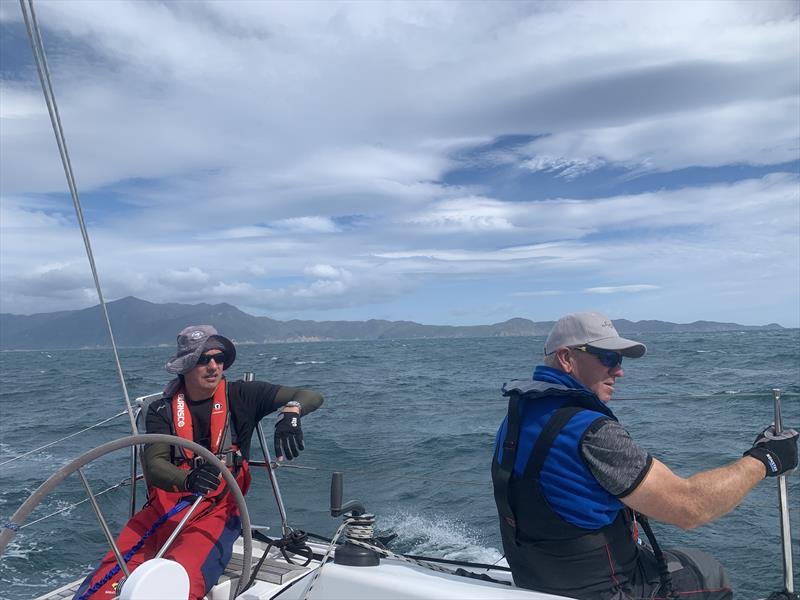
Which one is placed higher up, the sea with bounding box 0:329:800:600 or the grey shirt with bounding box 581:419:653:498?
the grey shirt with bounding box 581:419:653:498

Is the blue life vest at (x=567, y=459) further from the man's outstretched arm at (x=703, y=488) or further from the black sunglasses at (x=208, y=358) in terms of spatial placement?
the black sunglasses at (x=208, y=358)

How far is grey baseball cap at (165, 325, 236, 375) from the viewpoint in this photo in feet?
9.36

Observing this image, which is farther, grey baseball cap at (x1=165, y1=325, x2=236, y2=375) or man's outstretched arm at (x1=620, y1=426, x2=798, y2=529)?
grey baseball cap at (x1=165, y1=325, x2=236, y2=375)

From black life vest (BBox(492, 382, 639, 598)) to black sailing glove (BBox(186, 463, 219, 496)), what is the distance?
40.4 inches

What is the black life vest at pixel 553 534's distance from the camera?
6.36 ft

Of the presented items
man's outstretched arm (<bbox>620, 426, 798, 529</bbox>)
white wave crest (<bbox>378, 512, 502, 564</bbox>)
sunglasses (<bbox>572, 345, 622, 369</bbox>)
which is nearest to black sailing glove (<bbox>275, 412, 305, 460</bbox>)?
sunglasses (<bbox>572, 345, 622, 369</bbox>)

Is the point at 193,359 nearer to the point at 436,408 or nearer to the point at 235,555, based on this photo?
the point at 235,555

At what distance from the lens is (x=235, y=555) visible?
2.93 metres

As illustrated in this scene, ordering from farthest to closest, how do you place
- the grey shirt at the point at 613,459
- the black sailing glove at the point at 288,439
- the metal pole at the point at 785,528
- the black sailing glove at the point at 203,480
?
the black sailing glove at the point at 288,439 → the black sailing glove at the point at 203,480 → the metal pole at the point at 785,528 → the grey shirt at the point at 613,459

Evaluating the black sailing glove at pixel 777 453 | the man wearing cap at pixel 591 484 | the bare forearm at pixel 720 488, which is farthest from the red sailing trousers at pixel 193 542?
the black sailing glove at pixel 777 453

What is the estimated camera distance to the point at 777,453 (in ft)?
6.59

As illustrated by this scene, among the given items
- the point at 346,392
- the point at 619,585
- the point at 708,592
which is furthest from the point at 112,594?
the point at 346,392

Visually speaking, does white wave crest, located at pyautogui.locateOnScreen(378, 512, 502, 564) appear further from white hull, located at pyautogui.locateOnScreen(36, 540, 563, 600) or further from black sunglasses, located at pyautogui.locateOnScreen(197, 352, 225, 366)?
black sunglasses, located at pyautogui.locateOnScreen(197, 352, 225, 366)

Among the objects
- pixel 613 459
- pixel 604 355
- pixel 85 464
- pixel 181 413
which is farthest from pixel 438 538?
pixel 85 464
